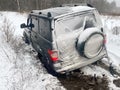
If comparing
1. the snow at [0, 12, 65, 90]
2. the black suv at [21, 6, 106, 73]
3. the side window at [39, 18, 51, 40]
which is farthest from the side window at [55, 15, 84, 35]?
the snow at [0, 12, 65, 90]

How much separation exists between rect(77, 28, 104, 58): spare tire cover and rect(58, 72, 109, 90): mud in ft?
2.36

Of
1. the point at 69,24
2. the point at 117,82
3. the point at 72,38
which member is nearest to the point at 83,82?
the point at 117,82

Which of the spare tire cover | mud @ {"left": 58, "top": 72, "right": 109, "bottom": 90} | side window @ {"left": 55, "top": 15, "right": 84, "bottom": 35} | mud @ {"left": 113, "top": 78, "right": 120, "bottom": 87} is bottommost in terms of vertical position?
mud @ {"left": 58, "top": 72, "right": 109, "bottom": 90}

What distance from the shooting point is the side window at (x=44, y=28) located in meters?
5.97

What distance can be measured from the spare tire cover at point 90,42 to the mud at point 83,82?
0.72m

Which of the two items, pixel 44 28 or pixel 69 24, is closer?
pixel 69 24

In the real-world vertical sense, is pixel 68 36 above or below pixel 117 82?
above

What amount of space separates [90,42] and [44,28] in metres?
1.55

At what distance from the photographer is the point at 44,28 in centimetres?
641

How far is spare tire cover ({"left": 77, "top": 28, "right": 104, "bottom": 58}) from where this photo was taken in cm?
575

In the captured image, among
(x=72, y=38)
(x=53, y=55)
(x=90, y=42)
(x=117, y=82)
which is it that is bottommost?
(x=117, y=82)

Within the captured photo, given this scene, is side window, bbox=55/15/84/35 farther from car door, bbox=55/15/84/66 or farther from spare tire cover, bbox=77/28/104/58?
spare tire cover, bbox=77/28/104/58

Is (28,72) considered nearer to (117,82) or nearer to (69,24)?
(69,24)

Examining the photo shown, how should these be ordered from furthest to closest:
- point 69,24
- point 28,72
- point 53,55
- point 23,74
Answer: point 28,72 < point 23,74 < point 69,24 < point 53,55
